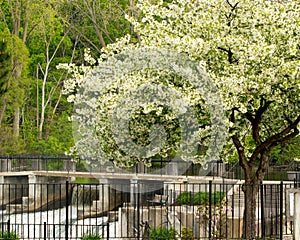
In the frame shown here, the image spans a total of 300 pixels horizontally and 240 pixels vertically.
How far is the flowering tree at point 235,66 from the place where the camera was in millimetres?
12164

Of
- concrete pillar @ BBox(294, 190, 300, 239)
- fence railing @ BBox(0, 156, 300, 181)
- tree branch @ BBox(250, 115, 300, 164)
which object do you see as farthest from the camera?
fence railing @ BBox(0, 156, 300, 181)

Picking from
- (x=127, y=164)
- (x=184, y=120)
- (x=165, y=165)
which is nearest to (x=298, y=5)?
(x=184, y=120)

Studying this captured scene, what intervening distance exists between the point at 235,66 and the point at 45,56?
31.9 metres

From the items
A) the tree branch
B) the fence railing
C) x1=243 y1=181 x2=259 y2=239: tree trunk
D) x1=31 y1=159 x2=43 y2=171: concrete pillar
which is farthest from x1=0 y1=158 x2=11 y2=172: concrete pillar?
the tree branch

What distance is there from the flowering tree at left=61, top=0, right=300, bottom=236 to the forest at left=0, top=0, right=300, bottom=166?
12742mm

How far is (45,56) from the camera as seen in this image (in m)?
42.8

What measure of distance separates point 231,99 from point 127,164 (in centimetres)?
334

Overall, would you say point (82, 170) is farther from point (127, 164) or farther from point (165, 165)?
point (127, 164)

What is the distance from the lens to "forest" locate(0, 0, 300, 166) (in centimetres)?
3206

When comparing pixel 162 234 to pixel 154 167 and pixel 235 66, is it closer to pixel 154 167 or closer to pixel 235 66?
pixel 235 66

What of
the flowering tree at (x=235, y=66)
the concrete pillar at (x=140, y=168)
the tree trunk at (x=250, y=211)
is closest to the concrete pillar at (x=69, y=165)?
the concrete pillar at (x=140, y=168)

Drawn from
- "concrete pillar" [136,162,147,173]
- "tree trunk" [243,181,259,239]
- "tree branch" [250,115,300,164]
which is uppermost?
"tree branch" [250,115,300,164]

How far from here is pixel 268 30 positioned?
13.0 metres

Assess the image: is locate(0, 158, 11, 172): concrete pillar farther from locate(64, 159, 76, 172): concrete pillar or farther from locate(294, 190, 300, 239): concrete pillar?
locate(294, 190, 300, 239): concrete pillar
